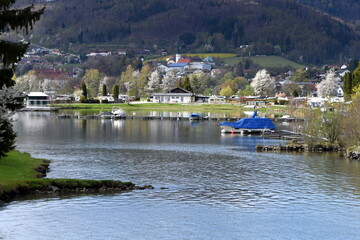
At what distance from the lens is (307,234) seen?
3428 cm

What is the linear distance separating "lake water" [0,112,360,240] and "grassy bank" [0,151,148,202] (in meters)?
1.61

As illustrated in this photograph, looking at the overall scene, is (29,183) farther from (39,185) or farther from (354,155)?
(354,155)

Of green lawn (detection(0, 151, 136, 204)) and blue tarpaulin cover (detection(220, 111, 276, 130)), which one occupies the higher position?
blue tarpaulin cover (detection(220, 111, 276, 130))

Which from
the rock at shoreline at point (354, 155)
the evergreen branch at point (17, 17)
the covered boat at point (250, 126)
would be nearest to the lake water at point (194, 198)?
the rock at shoreline at point (354, 155)

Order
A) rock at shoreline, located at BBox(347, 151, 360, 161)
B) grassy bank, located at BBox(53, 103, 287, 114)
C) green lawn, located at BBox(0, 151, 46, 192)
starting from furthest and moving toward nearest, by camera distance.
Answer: grassy bank, located at BBox(53, 103, 287, 114), rock at shoreline, located at BBox(347, 151, 360, 161), green lawn, located at BBox(0, 151, 46, 192)

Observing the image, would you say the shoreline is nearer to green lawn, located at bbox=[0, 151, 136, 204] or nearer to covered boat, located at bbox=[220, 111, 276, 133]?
green lawn, located at bbox=[0, 151, 136, 204]

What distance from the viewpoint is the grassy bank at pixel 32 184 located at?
4088cm

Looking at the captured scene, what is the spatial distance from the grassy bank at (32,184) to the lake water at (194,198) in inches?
63.2

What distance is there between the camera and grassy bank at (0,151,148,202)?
134ft

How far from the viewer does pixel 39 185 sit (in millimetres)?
42375

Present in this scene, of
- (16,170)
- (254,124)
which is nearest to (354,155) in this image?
(16,170)

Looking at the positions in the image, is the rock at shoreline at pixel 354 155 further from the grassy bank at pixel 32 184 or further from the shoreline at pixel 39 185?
the grassy bank at pixel 32 184

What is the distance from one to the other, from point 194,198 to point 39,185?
11.4 metres

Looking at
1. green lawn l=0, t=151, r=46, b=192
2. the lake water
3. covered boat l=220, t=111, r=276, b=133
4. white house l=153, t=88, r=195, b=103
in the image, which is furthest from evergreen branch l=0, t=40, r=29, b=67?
white house l=153, t=88, r=195, b=103
